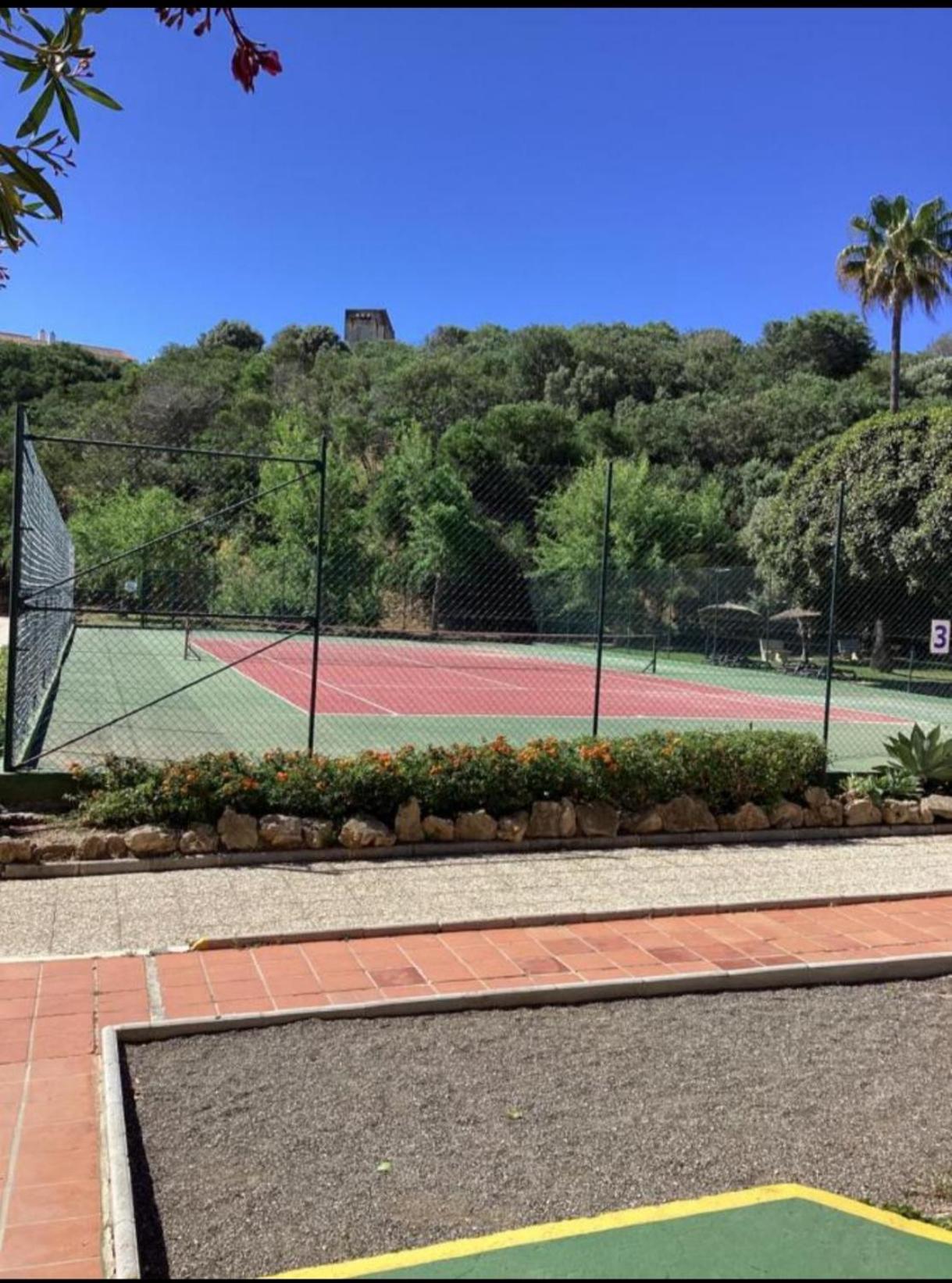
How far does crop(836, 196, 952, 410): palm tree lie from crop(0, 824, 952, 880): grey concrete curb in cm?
3122

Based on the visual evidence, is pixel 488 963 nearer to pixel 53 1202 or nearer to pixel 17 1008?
pixel 17 1008

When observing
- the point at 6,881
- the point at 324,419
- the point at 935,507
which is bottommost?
the point at 6,881

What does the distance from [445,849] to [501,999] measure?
8.83 feet

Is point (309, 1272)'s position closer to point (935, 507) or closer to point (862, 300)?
point (935, 507)

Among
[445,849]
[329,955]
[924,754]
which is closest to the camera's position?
[329,955]

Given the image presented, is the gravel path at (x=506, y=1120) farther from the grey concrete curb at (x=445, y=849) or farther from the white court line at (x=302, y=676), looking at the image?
the white court line at (x=302, y=676)

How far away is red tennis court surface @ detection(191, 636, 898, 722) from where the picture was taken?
18.8 m

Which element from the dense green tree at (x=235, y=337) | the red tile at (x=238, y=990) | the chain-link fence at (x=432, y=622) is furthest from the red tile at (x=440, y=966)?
the dense green tree at (x=235, y=337)

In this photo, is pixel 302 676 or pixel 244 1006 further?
pixel 302 676

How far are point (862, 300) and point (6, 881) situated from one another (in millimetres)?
36827

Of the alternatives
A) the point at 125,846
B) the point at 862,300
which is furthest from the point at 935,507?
the point at 125,846

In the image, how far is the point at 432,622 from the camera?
19672mm

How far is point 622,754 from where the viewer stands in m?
7.85

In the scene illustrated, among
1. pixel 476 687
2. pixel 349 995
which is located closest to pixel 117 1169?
pixel 349 995
